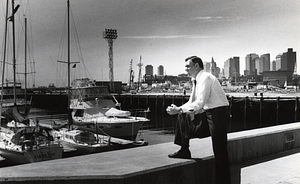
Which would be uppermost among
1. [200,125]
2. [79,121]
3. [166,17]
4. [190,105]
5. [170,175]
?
[166,17]

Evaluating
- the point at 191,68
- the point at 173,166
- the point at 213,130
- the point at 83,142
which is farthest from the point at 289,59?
the point at 173,166

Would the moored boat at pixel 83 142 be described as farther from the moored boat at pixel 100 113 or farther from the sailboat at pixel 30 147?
the moored boat at pixel 100 113

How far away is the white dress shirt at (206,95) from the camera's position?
2.92 metres

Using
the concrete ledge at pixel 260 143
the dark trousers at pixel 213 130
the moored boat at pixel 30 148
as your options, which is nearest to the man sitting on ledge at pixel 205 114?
the dark trousers at pixel 213 130

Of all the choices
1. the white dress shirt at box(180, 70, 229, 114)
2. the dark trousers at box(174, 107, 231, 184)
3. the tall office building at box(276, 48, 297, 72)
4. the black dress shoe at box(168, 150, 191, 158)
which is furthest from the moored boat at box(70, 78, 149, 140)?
the white dress shirt at box(180, 70, 229, 114)

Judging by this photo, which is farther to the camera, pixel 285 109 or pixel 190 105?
pixel 285 109

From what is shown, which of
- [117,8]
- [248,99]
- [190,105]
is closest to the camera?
[190,105]

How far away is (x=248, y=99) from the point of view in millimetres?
37906

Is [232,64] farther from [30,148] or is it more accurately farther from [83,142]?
[30,148]

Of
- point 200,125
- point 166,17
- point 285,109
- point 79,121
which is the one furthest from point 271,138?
point 285,109

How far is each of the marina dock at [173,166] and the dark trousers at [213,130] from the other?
265mm

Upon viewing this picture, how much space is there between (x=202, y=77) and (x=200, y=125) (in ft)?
1.68

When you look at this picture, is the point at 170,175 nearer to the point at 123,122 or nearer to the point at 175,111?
the point at 175,111

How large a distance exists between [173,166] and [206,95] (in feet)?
2.71
